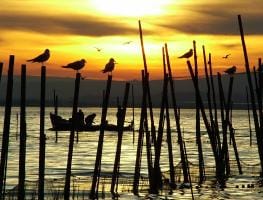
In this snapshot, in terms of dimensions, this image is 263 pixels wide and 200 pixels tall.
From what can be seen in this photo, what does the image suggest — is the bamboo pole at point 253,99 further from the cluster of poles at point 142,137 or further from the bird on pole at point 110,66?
the bird on pole at point 110,66

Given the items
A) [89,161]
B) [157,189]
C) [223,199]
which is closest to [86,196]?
[157,189]

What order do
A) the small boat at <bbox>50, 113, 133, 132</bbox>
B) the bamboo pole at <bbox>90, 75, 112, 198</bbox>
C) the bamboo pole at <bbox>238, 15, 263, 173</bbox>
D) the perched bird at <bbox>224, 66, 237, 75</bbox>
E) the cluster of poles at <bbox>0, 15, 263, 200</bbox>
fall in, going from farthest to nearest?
the small boat at <bbox>50, 113, 133, 132</bbox> → the perched bird at <bbox>224, 66, 237, 75</bbox> → the bamboo pole at <bbox>238, 15, 263, 173</bbox> → the bamboo pole at <bbox>90, 75, 112, 198</bbox> → the cluster of poles at <bbox>0, 15, 263, 200</bbox>

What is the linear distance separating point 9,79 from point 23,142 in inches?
63.5

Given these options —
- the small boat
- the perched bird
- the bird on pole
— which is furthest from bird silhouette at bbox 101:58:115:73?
the small boat

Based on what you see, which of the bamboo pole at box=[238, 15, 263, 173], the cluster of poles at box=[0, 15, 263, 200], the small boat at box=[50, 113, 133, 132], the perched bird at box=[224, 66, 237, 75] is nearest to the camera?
the cluster of poles at box=[0, 15, 263, 200]

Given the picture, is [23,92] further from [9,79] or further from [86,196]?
[86,196]

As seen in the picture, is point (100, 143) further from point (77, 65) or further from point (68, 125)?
point (68, 125)

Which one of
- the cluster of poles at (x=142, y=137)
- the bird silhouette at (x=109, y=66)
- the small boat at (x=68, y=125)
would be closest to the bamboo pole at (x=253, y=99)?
the cluster of poles at (x=142, y=137)


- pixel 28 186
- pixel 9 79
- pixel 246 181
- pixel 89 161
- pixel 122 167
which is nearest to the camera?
pixel 9 79

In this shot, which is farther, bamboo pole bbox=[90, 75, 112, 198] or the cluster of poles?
bamboo pole bbox=[90, 75, 112, 198]

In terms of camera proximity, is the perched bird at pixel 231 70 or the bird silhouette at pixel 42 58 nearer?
the bird silhouette at pixel 42 58

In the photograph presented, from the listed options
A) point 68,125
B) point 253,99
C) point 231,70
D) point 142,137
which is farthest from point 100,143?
point 68,125

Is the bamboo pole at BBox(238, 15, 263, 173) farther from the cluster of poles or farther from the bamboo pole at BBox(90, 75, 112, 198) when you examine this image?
the bamboo pole at BBox(90, 75, 112, 198)

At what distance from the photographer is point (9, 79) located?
16.7m
